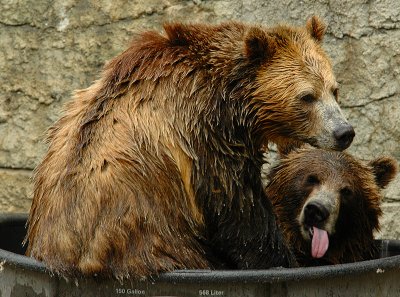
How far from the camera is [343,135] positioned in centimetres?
365

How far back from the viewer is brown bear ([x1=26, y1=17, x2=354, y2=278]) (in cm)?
340

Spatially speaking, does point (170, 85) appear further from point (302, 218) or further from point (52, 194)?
point (302, 218)

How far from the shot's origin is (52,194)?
11.7ft

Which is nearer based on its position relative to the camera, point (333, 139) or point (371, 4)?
point (333, 139)

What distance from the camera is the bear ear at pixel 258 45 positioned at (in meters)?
3.70

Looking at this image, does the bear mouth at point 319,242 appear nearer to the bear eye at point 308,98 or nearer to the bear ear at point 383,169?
the bear ear at point 383,169

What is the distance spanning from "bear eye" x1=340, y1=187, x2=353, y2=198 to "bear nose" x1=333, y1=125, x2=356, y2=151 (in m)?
0.92

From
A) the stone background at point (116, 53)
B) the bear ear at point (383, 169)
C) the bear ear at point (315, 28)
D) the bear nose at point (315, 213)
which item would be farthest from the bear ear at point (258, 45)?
the stone background at point (116, 53)

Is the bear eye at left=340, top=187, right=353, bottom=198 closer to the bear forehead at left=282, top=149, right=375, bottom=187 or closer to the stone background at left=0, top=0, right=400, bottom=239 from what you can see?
the bear forehead at left=282, top=149, right=375, bottom=187

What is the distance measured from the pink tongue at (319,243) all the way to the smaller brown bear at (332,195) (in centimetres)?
3

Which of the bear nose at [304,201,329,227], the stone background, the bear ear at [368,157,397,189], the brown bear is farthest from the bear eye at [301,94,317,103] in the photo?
the stone background

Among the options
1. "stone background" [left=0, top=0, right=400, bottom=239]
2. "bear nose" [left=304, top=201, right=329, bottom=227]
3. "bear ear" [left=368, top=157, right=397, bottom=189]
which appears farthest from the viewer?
"stone background" [left=0, top=0, right=400, bottom=239]

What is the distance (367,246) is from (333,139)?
4.12 feet

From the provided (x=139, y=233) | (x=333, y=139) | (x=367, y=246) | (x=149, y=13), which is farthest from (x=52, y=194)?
(x=149, y=13)
